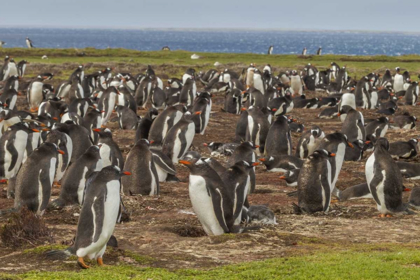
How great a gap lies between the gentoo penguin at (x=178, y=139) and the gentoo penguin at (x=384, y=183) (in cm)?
562

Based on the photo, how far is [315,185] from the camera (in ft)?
36.5

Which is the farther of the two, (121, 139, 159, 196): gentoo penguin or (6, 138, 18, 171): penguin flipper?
(6, 138, 18, 171): penguin flipper

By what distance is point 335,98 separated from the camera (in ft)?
92.3

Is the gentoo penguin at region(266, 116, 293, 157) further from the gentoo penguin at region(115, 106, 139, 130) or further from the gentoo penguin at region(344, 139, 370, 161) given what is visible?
the gentoo penguin at region(115, 106, 139, 130)

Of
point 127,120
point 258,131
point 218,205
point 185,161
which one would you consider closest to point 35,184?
point 185,161

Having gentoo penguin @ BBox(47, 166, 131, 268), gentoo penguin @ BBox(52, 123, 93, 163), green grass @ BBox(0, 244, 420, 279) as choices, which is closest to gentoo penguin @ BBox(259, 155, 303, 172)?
gentoo penguin @ BBox(52, 123, 93, 163)

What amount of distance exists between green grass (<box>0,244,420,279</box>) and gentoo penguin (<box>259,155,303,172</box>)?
724cm

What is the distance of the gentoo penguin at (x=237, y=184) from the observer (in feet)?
32.0

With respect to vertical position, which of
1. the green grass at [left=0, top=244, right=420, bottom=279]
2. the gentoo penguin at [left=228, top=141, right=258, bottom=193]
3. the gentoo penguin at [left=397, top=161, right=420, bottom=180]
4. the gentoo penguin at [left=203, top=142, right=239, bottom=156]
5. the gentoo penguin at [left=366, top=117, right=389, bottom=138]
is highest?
the gentoo penguin at [left=228, top=141, right=258, bottom=193]

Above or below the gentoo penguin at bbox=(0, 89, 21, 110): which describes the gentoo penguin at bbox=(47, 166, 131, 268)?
above

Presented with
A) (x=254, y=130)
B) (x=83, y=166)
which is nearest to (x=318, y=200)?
(x=83, y=166)

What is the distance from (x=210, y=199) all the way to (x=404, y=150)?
8817 millimetres

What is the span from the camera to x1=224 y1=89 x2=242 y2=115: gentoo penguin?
25688 mm

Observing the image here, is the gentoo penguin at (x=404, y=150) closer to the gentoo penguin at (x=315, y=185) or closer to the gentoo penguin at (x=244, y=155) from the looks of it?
the gentoo penguin at (x=244, y=155)
